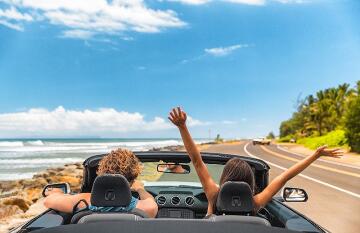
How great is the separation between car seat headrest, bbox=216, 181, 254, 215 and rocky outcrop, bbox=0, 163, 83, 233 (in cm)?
742

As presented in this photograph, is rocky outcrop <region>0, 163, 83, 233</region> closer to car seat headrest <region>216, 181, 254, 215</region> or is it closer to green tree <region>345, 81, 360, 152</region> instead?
car seat headrest <region>216, 181, 254, 215</region>

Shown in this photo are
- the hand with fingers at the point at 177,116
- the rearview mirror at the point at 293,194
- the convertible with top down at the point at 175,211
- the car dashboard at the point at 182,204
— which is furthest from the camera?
the car dashboard at the point at 182,204

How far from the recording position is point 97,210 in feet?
11.5

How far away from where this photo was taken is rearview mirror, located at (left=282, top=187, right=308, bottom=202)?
5.10m

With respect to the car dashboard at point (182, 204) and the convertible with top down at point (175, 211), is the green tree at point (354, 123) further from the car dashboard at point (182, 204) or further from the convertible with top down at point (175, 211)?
the car dashboard at point (182, 204)

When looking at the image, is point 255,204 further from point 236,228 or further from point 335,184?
point 335,184

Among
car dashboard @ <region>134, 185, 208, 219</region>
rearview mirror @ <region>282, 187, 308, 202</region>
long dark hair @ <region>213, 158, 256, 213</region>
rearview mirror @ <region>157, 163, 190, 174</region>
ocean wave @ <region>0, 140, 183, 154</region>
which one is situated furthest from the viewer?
ocean wave @ <region>0, 140, 183, 154</region>

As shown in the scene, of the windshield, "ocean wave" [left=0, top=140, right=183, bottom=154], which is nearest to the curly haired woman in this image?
the windshield

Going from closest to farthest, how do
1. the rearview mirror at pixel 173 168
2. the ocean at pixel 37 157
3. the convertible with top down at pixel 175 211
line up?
the convertible with top down at pixel 175 211 < the rearview mirror at pixel 173 168 < the ocean at pixel 37 157

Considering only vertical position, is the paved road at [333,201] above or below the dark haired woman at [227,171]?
below

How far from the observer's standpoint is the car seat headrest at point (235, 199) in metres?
3.44

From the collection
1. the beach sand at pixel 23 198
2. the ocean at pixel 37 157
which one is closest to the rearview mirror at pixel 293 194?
the beach sand at pixel 23 198

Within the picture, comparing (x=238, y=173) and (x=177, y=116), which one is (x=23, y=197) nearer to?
(x=238, y=173)

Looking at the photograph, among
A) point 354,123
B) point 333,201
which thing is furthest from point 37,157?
point 333,201
